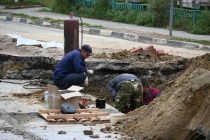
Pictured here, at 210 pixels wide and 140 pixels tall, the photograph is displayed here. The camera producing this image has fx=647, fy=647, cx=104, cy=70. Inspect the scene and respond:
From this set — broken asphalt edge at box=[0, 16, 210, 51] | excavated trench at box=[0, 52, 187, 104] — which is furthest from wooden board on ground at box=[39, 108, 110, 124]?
broken asphalt edge at box=[0, 16, 210, 51]

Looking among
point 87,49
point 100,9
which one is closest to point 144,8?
point 100,9

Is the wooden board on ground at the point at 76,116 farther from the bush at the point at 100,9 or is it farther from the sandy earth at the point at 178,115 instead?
the bush at the point at 100,9

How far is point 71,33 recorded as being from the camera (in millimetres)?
14375

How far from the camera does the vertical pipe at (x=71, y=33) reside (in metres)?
14.3

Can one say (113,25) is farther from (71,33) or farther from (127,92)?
(127,92)

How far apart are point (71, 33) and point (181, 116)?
614cm

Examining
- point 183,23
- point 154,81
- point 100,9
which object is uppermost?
point 100,9

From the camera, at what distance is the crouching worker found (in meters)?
12.1

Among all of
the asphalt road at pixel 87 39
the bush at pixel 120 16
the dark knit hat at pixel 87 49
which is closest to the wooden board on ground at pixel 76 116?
the dark knit hat at pixel 87 49

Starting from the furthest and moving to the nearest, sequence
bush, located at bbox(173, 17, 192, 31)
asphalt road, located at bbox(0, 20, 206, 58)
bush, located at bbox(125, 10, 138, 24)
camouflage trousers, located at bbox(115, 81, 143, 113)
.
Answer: bush, located at bbox(125, 10, 138, 24) < bush, located at bbox(173, 17, 192, 31) < asphalt road, located at bbox(0, 20, 206, 58) < camouflage trousers, located at bbox(115, 81, 143, 113)

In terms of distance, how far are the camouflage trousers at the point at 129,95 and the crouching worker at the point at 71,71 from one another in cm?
107

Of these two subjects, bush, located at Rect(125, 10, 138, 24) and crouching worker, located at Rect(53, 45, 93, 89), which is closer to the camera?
crouching worker, located at Rect(53, 45, 93, 89)

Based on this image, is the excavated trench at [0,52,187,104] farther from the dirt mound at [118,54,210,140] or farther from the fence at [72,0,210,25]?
the fence at [72,0,210,25]

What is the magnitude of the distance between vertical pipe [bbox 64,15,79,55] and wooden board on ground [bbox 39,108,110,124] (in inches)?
164
